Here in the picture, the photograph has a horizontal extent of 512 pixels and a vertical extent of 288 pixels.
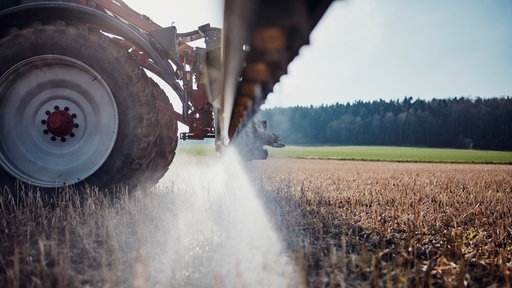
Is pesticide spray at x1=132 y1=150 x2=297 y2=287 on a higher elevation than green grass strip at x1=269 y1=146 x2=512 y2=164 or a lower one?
higher

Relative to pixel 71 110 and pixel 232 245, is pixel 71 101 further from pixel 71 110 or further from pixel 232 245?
pixel 232 245

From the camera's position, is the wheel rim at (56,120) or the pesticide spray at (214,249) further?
the wheel rim at (56,120)

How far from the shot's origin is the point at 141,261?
198cm

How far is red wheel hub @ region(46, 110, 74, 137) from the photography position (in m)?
3.10

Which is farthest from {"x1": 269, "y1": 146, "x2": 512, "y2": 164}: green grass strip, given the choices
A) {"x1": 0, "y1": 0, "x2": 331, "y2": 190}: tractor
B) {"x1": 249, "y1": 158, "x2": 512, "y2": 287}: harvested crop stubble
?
{"x1": 0, "y1": 0, "x2": 331, "y2": 190}: tractor

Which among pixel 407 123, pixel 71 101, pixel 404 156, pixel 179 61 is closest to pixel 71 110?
pixel 71 101

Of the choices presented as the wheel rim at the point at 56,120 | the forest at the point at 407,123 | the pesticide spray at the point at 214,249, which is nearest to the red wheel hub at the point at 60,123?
the wheel rim at the point at 56,120

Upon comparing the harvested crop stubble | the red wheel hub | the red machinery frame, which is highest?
the red machinery frame

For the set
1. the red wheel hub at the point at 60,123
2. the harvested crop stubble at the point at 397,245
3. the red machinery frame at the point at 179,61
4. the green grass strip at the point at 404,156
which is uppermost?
the red machinery frame at the point at 179,61

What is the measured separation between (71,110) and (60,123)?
0.56ft

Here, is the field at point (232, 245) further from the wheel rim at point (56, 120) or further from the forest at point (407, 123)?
the forest at point (407, 123)

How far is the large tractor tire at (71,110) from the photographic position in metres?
3.04

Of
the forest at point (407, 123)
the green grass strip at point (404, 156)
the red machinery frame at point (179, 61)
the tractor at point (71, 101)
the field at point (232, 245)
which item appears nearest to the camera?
the field at point (232, 245)

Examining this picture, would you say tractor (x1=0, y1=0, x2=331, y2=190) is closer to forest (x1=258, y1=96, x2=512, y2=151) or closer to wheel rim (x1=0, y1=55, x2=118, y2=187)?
wheel rim (x1=0, y1=55, x2=118, y2=187)
